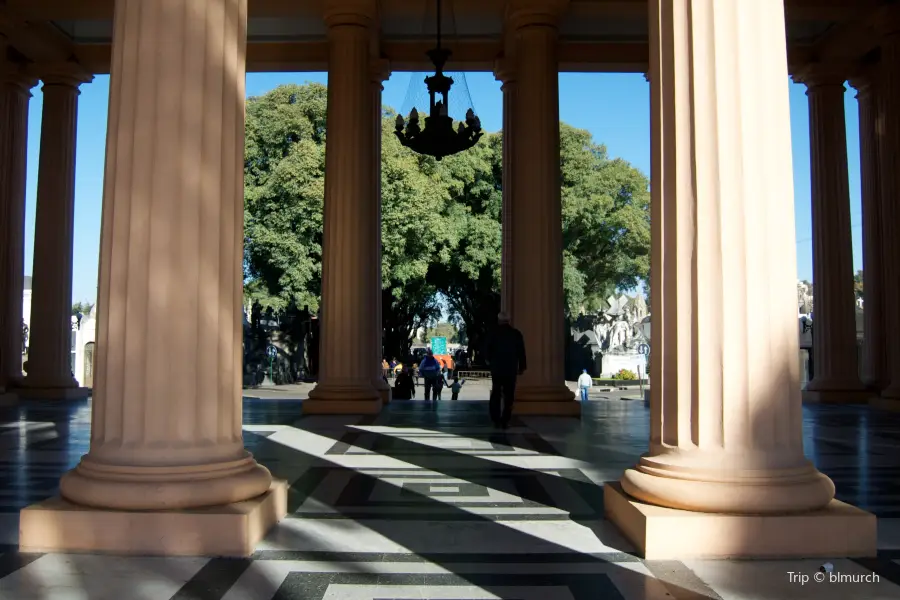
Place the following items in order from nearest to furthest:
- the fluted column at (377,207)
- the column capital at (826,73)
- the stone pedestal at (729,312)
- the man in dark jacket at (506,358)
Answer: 1. the stone pedestal at (729,312)
2. the man in dark jacket at (506,358)
3. the fluted column at (377,207)
4. the column capital at (826,73)

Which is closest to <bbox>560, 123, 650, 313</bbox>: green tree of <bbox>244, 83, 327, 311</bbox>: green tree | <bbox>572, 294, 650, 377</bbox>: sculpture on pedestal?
<bbox>572, 294, 650, 377</bbox>: sculpture on pedestal

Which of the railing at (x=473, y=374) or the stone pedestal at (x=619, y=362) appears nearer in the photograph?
the stone pedestal at (x=619, y=362)

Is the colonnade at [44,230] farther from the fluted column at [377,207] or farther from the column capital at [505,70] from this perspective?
the column capital at [505,70]

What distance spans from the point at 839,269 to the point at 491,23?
428 inches

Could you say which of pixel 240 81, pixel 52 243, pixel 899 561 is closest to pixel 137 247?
pixel 240 81

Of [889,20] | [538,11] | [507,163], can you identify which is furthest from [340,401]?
[889,20]

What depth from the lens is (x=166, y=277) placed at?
18.4 feet

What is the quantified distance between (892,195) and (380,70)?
1254 centimetres

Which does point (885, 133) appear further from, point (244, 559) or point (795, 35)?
point (244, 559)

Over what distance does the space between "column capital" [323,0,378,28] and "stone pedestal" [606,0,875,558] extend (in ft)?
37.0

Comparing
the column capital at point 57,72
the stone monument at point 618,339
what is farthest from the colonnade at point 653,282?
the stone monument at point 618,339

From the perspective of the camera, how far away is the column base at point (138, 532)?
17.1 feet

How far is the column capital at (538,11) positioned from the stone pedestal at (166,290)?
11091mm

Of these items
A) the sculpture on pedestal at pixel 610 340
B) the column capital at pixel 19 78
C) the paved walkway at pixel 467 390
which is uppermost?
the column capital at pixel 19 78
